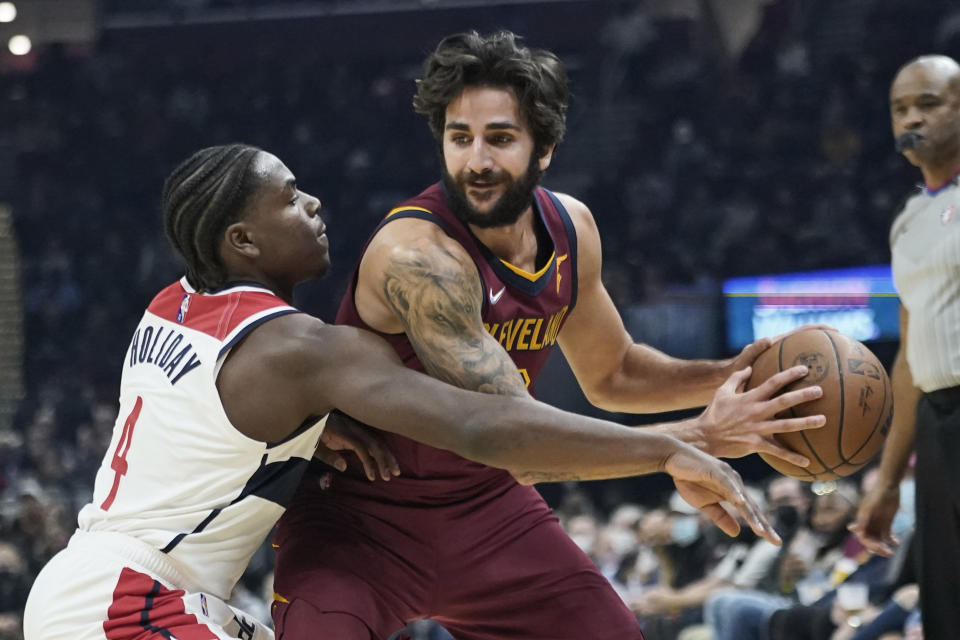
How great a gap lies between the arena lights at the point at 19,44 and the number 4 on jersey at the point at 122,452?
50.1 ft

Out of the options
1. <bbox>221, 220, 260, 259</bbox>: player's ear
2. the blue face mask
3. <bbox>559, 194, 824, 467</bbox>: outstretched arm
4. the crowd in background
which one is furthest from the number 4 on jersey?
the crowd in background

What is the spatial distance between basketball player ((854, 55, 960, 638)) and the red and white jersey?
1.96 meters

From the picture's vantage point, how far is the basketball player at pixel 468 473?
3.03 metres

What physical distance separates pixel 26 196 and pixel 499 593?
14.6m

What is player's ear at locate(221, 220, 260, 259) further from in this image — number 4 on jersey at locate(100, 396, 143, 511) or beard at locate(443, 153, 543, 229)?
beard at locate(443, 153, 543, 229)

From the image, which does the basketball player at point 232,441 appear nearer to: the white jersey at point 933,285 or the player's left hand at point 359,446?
the player's left hand at point 359,446

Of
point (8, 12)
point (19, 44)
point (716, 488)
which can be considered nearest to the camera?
point (716, 488)

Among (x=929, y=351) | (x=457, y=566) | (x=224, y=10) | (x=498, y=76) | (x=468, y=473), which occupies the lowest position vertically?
(x=457, y=566)

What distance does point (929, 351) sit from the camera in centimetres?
381

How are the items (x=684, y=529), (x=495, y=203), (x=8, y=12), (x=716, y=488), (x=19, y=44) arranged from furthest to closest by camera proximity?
(x=19, y=44), (x=8, y=12), (x=684, y=529), (x=495, y=203), (x=716, y=488)

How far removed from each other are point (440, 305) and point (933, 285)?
1.80 metres

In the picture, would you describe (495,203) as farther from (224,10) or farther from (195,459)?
(224,10)

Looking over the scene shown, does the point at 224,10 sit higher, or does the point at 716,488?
the point at 224,10

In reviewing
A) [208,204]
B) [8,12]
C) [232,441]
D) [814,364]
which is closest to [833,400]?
[814,364]
